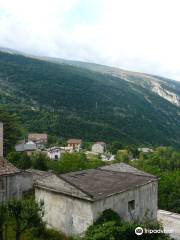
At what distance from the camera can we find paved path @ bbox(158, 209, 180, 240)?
2372cm

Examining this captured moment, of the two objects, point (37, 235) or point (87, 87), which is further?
point (87, 87)

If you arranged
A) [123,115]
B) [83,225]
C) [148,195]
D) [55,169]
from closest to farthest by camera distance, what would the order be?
1. [83,225]
2. [148,195]
3. [55,169]
4. [123,115]

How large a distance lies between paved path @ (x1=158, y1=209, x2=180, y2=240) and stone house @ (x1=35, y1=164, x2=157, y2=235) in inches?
74.1

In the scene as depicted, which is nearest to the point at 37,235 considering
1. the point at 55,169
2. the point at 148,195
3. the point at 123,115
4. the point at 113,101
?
the point at 148,195

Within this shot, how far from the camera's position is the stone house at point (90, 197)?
19.2 m

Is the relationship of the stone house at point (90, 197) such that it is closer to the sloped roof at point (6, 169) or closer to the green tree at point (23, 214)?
the sloped roof at point (6, 169)

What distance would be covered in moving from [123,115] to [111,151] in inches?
2334

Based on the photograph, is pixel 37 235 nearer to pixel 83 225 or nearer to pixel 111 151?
pixel 83 225

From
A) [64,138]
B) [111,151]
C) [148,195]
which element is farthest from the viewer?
[64,138]

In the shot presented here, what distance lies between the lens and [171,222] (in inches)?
1051

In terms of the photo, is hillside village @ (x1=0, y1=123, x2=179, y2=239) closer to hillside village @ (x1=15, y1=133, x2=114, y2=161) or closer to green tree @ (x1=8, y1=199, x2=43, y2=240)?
green tree @ (x1=8, y1=199, x2=43, y2=240)

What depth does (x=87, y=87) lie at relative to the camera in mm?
193875

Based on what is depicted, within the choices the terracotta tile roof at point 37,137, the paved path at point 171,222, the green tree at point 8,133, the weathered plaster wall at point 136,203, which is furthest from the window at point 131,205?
the terracotta tile roof at point 37,137

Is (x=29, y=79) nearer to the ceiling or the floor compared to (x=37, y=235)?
nearer to the ceiling
